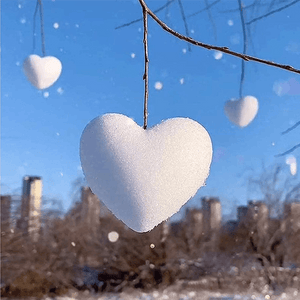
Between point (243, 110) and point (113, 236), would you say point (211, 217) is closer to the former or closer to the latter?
point (113, 236)

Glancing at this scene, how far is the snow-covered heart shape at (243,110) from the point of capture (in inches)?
57.1

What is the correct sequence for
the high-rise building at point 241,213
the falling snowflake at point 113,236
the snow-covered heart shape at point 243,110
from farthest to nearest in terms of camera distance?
the high-rise building at point 241,213 < the falling snowflake at point 113,236 < the snow-covered heart shape at point 243,110

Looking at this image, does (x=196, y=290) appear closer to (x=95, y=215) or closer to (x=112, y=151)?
(x=95, y=215)

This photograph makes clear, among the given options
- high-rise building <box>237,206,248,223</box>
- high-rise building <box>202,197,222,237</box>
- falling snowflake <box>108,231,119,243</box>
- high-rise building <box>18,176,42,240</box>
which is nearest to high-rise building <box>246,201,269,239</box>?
high-rise building <box>237,206,248,223</box>

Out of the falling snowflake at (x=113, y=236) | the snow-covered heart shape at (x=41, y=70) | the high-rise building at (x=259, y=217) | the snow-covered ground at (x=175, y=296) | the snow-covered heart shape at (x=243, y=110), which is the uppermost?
the high-rise building at (x=259, y=217)

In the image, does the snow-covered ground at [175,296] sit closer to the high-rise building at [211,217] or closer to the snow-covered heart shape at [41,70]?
the high-rise building at [211,217]

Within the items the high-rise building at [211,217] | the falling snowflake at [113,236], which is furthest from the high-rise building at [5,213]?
the high-rise building at [211,217]

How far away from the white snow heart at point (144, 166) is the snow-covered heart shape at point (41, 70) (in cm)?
100

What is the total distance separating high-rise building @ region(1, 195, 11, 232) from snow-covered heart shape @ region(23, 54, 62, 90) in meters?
7.84

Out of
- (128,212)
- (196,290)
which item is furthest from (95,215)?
(128,212)

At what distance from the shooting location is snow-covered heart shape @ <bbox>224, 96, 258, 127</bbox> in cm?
145

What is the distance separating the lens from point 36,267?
29.3 ft

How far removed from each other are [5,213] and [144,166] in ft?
30.2

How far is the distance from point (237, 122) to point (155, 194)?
96cm
